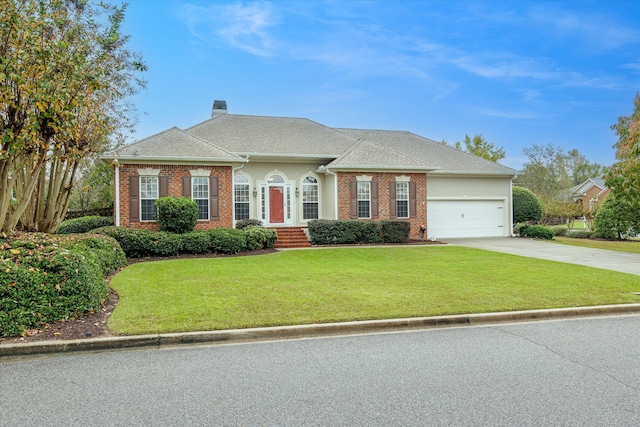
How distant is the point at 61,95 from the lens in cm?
715

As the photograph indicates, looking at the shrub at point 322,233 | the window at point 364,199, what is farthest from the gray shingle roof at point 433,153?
the shrub at point 322,233

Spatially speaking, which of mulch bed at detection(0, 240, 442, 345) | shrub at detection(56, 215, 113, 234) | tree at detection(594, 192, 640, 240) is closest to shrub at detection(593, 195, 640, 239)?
tree at detection(594, 192, 640, 240)

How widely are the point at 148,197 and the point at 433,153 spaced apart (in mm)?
15311

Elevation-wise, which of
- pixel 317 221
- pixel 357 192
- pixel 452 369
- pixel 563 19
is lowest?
pixel 452 369

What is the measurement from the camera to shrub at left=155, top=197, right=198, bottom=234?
15.2 metres

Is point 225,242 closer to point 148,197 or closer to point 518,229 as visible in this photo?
point 148,197

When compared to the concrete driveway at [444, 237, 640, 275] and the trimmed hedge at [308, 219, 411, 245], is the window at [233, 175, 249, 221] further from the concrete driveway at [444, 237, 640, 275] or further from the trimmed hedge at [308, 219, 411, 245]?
the concrete driveway at [444, 237, 640, 275]

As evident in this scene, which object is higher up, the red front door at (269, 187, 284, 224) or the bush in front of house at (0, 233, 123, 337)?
the red front door at (269, 187, 284, 224)

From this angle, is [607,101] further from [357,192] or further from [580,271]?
[580,271]

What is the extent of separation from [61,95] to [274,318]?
209 inches

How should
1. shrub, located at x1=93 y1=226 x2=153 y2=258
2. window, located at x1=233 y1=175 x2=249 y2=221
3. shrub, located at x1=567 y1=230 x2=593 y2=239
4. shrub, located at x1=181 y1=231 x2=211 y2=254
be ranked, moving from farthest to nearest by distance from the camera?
shrub, located at x1=567 y1=230 x2=593 y2=239
window, located at x1=233 y1=175 x2=249 y2=221
shrub, located at x1=181 y1=231 x2=211 y2=254
shrub, located at x1=93 y1=226 x2=153 y2=258

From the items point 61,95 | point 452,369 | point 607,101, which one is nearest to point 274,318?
point 452,369

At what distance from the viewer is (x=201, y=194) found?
17.3 meters

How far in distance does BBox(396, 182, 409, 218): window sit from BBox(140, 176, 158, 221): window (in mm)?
10818
